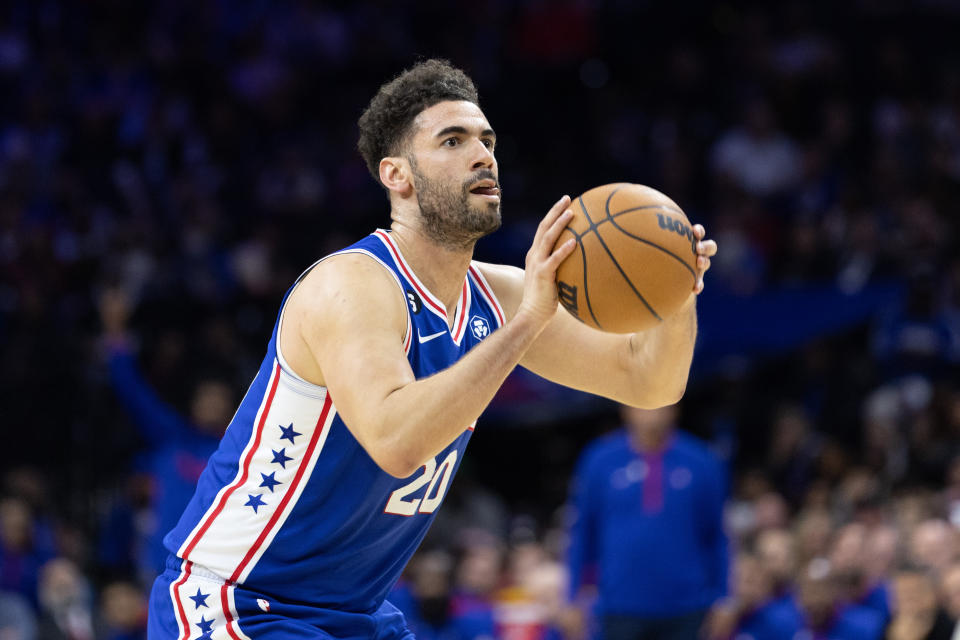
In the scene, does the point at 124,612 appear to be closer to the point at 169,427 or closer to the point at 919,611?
the point at 169,427

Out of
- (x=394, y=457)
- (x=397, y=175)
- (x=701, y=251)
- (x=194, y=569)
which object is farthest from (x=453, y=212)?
(x=194, y=569)

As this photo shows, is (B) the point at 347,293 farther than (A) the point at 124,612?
No

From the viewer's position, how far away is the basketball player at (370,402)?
3.31 meters

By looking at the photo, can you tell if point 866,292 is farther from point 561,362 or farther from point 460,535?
point 561,362

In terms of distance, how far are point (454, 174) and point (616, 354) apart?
88 centimetres

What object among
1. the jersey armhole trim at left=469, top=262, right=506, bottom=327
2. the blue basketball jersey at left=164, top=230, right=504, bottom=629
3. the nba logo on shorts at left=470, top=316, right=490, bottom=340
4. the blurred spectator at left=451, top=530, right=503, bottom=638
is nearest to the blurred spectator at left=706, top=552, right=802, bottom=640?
the blurred spectator at left=451, top=530, right=503, bottom=638

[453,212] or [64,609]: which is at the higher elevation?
[453,212]

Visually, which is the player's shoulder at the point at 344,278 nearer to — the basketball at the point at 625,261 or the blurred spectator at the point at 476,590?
the basketball at the point at 625,261

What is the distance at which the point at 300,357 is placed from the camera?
357cm

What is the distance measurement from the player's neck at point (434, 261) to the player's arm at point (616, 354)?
41 cm

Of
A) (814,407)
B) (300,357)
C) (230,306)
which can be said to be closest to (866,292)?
(814,407)

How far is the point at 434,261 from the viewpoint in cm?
388

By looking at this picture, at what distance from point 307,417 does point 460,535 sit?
8.40 metres

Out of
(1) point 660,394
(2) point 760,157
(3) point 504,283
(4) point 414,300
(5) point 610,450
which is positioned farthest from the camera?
(2) point 760,157
